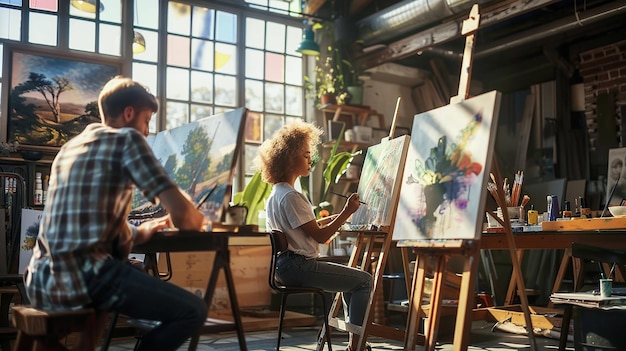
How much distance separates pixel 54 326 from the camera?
6.65 feet

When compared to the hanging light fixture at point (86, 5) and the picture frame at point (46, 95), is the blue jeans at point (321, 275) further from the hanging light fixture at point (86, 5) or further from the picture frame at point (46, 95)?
the hanging light fixture at point (86, 5)

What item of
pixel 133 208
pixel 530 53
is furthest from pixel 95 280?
pixel 530 53

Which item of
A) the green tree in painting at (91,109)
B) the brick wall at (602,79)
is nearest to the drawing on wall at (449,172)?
the green tree in painting at (91,109)

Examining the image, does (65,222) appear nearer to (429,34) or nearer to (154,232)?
(154,232)

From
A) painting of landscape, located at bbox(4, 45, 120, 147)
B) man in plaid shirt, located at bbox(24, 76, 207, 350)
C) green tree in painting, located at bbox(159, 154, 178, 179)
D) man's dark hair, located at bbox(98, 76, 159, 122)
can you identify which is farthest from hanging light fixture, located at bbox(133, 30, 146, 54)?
man in plaid shirt, located at bbox(24, 76, 207, 350)

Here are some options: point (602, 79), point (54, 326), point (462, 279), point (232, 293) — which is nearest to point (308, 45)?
point (602, 79)

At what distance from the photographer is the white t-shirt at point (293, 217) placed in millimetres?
3184

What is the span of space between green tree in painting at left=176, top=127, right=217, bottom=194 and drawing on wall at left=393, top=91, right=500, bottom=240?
991 mm

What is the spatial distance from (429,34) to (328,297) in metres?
2.65

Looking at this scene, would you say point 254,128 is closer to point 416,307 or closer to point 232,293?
point 416,307

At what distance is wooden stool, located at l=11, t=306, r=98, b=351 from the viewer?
202cm

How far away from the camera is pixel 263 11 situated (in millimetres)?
6566

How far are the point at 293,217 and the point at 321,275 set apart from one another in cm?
32

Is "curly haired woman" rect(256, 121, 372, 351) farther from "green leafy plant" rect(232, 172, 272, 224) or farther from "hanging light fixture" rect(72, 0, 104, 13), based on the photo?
"hanging light fixture" rect(72, 0, 104, 13)
